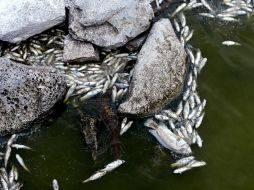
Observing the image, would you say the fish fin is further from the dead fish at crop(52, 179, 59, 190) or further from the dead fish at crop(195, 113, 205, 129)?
the dead fish at crop(52, 179, 59, 190)

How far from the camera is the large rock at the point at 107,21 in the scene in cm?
1020

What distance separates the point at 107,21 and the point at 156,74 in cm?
178

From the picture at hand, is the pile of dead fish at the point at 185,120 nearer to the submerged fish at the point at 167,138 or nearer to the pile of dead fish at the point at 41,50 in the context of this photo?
the submerged fish at the point at 167,138

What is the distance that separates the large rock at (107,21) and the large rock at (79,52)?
0.44ft

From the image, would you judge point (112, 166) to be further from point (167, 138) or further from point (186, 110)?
point (186, 110)

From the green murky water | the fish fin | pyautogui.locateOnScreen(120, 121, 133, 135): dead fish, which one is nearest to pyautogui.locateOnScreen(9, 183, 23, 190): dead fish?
the green murky water

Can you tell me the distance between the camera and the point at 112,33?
10352 mm

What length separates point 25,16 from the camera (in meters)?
10.1

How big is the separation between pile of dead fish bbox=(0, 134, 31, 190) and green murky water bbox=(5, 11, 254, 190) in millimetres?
115

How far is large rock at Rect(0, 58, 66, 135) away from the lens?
8.95m

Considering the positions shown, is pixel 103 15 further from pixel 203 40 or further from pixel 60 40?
pixel 203 40

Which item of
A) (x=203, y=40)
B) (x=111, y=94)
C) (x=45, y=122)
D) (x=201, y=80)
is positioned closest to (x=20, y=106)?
(x=45, y=122)

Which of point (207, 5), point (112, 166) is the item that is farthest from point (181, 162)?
point (207, 5)

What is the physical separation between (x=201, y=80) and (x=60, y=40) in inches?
129
